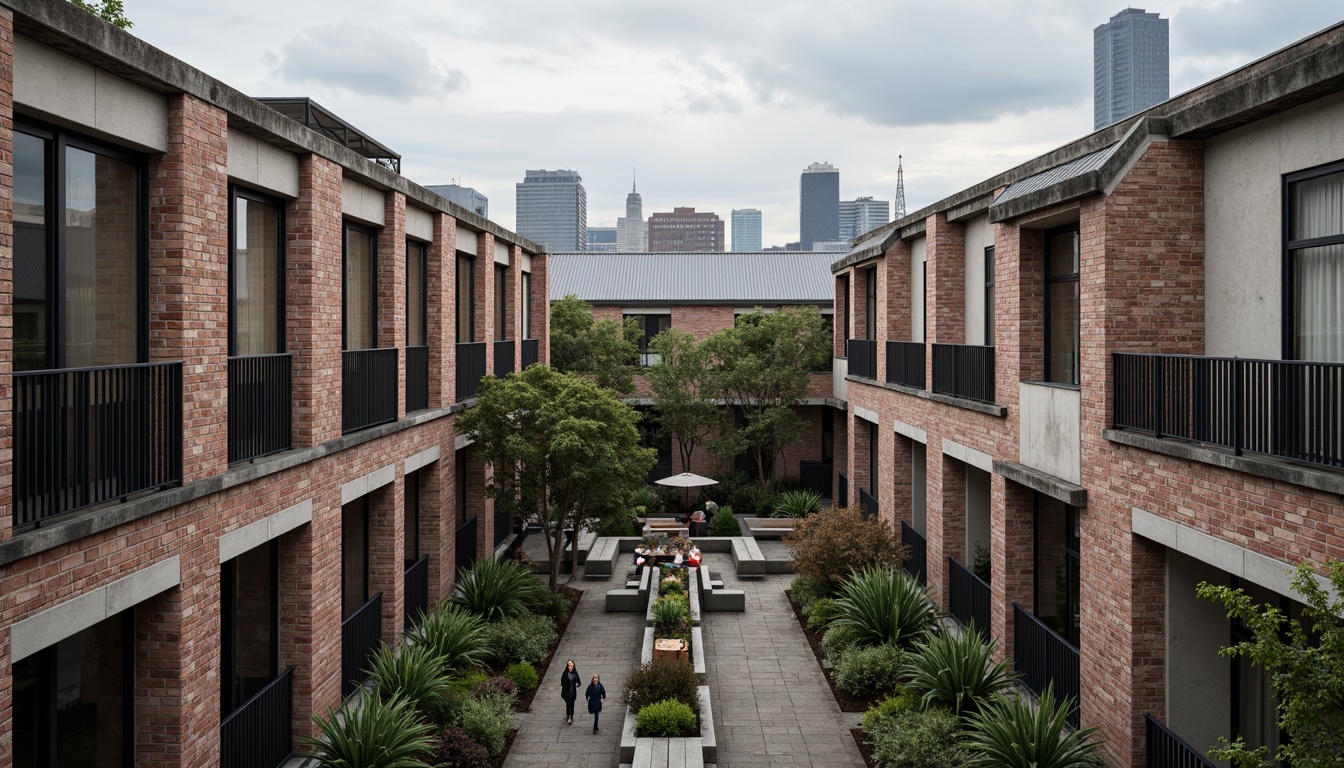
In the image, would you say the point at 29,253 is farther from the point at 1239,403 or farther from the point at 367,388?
the point at 1239,403

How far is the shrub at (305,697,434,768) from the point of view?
10.8 metres

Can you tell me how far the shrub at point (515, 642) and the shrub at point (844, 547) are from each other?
5.36 m

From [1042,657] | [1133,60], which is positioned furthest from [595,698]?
[1133,60]

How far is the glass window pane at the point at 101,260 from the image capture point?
8055 millimetres

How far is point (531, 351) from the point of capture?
1084 inches

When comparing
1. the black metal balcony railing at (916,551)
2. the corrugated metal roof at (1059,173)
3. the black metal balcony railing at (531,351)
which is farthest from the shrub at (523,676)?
the black metal balcony railing at (531,351)

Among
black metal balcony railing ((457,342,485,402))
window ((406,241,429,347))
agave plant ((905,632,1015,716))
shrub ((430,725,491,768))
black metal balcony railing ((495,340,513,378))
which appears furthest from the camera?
black metal balcony railing ((495,340,513,378))

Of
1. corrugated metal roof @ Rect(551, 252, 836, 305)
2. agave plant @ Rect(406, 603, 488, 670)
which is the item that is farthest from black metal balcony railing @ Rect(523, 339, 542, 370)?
agave plant @ Rect(406, 603, 488, 670)

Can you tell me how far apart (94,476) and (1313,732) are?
8.68 metres

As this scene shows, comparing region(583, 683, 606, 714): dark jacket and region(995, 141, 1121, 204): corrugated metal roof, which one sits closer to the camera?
region(995, 141, 1121, 204): corrugated metal roof

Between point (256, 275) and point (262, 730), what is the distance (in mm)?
4989

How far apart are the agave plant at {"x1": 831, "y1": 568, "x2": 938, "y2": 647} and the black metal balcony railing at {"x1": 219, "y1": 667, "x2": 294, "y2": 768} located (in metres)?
9.03

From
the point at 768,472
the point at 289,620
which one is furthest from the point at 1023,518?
the point at 768,472

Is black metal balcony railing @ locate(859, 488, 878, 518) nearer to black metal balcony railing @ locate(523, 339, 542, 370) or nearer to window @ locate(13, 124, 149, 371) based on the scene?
black metal balcony railing @ locate(523, 339, 542, 370)
